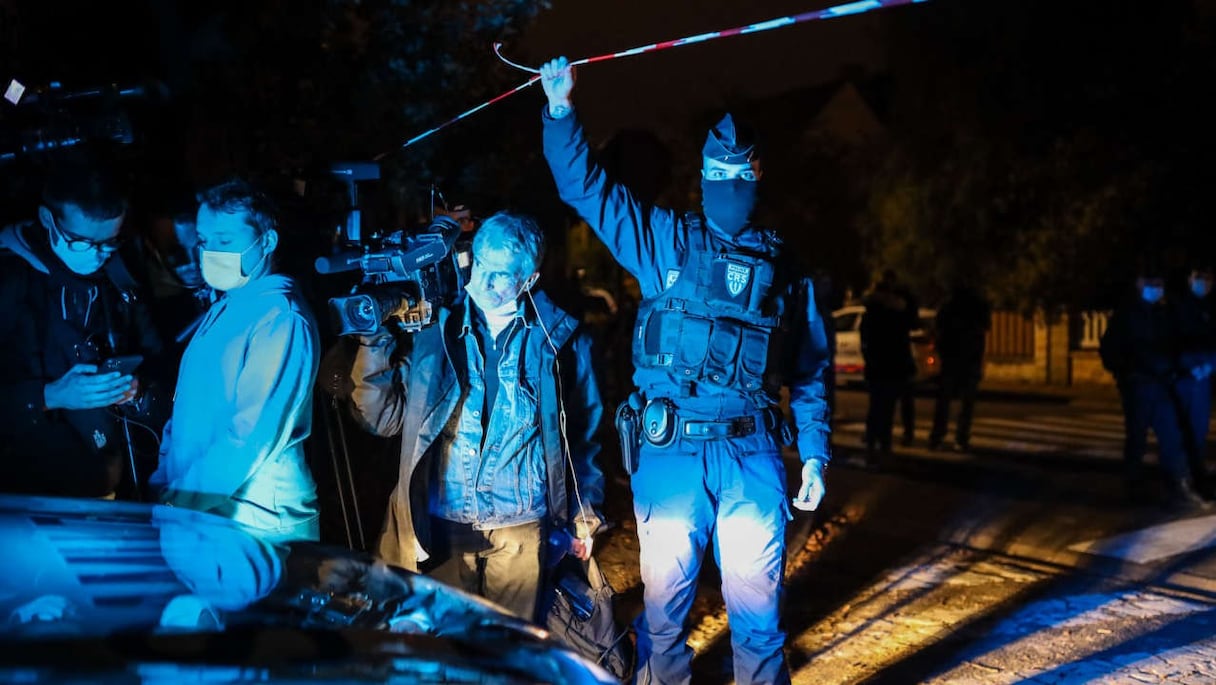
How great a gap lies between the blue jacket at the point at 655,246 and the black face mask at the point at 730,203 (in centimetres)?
6

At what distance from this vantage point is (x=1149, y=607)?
21.6 ft

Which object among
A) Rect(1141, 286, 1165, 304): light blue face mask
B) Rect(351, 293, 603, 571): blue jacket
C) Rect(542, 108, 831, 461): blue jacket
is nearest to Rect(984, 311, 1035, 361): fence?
Rect(1141, 286, 1165, 304): light blue face mask

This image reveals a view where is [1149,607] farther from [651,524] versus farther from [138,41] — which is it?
[138,41]

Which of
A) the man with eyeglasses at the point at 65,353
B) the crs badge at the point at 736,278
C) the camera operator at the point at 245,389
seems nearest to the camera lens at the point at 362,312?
the camera operator at the point at 245,389

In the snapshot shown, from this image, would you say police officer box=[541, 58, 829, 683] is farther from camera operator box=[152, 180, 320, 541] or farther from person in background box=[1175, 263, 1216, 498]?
person in background box=[1175, 263, 1216, 498]

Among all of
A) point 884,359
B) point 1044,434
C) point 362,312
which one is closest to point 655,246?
point 362,312

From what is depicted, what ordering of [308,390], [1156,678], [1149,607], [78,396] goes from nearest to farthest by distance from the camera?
[308,390] < [78,396] < [1156,678] < [1149,607]

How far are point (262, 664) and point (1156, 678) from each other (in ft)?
13.6

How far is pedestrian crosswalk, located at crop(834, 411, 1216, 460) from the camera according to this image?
43.3 ft

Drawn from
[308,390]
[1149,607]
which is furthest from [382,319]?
[1149,607]

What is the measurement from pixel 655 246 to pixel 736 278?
33cm

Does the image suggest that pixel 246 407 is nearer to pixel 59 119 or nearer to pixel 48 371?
pixel 48 371

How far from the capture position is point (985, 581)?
7.41m

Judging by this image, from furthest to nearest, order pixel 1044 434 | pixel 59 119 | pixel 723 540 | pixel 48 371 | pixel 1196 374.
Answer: pixel 1044 434 < pixel 1196 374 < pixel 59 119 < pixel 723 540 < pixel 48 371
